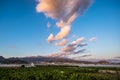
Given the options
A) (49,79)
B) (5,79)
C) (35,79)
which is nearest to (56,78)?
(49,79)

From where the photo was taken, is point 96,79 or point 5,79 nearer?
point 5,79

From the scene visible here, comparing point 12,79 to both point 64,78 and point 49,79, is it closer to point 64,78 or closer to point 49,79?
point 49,79

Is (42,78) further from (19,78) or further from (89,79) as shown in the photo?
(89,79)

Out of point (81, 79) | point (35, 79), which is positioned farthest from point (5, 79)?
point (81, 79)

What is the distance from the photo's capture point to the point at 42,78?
Result: 21.4m

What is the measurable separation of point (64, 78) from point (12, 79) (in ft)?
18.3

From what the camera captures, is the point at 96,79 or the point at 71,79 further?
the point at 96,79

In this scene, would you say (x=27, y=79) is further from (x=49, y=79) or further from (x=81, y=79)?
(x=81, y=79)

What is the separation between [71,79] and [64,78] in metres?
1.45

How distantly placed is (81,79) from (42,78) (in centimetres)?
425

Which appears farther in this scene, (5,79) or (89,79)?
(89,79)

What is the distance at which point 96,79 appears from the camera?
72.8 ft

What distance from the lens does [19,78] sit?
21000 millimetres

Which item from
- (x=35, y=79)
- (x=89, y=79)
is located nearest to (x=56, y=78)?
(x=35, y=79)
